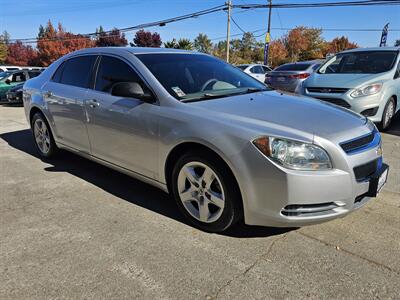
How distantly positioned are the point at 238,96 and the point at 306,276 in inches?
69.0

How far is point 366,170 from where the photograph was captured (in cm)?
266

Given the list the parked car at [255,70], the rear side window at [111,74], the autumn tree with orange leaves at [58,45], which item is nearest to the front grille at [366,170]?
the rear side window at [111,74]

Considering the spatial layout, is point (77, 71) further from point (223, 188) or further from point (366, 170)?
point (366, 170)

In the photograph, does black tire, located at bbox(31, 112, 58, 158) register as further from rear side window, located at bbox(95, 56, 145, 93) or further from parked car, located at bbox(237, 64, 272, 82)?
parked car, located at bbox(237, 64, 272, 82)

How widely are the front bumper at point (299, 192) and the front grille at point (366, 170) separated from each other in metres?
0.03

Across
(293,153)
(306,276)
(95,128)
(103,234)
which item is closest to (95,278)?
(103,234)

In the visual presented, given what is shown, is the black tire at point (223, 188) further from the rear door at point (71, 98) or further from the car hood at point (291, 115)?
the rear door at point (71, 98)

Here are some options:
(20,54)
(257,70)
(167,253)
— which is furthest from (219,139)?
(20,54)

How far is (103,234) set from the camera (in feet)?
9.79

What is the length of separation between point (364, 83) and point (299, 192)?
4747 millimetres

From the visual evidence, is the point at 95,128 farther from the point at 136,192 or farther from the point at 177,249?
the point at 177,249

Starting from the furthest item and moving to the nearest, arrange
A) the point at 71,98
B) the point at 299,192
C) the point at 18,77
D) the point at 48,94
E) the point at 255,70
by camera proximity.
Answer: the point at 255,70
the point at 18,77
the point at 48,94
the point at 71,98
the point at 299,192

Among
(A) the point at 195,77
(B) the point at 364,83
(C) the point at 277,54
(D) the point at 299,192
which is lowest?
(D) the point at 299,192

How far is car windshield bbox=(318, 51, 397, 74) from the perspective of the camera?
6.98 m
